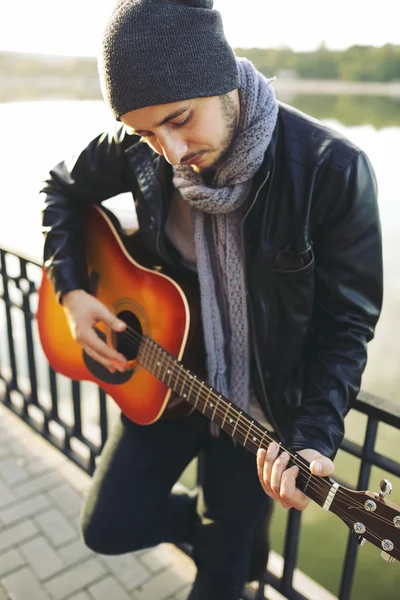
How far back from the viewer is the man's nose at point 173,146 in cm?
148

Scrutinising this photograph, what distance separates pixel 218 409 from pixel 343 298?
0.47 meters

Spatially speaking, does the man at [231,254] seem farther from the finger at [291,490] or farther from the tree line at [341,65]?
the tree line at [341,65]

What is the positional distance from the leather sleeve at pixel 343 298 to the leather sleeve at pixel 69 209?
86 centimetres

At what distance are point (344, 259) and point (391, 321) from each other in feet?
36.9

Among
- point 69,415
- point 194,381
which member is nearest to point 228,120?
point 194,381

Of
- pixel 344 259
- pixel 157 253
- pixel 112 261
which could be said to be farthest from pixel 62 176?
pixel 344 259

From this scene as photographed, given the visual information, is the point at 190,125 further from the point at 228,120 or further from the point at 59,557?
the point at 59,557

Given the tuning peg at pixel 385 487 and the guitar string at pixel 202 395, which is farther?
the guitar string at pixel 202 395

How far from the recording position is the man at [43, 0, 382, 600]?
1.39 m

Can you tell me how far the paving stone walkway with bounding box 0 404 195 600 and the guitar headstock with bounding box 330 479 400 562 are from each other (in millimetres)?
1445

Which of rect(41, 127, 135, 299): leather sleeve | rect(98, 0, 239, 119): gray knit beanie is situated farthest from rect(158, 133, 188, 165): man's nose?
rect(41, 127, 135, 299): leather sleeve

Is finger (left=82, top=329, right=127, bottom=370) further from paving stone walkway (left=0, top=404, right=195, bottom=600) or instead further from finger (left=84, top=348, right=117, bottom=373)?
paving stone walkway (left=0, top=404, right=195, bottom=600)

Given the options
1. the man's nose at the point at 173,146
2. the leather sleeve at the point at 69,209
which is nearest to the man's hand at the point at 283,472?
the man's nose at the point at 173,146

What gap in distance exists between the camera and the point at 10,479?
303 centimetres
